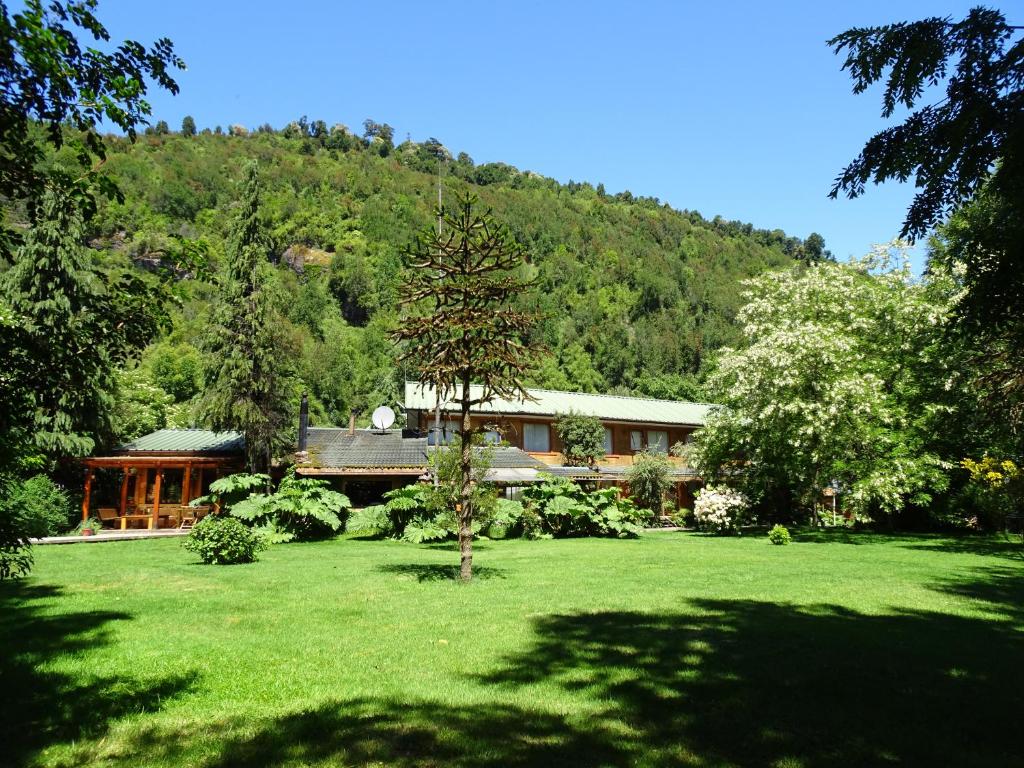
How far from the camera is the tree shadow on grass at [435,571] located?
11484 millimetres

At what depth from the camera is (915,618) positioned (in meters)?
8.07

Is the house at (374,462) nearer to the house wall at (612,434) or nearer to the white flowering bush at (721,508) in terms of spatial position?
the house wall at (612,434)

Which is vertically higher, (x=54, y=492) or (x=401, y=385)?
(x=401, y=385)

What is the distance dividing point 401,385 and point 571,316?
5979cm

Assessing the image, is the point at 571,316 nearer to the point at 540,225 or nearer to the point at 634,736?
the point at 540,225

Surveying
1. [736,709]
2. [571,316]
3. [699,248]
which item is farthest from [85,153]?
[699,248]

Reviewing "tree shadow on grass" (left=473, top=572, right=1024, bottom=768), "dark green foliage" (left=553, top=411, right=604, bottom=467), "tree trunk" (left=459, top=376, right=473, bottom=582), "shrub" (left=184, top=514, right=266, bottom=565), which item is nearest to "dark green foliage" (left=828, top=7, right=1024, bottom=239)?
"tree shadow on grass" (left=473, top=572, right=1024, bottom=768)

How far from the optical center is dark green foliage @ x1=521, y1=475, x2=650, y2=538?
21.4 meters

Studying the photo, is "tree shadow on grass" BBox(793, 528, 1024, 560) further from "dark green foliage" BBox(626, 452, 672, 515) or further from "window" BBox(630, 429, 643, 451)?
"window" BBox(630, 429, 643, 451)

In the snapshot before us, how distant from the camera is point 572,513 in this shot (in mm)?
21266

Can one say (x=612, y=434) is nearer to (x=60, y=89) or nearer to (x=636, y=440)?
(x=636, y=440)

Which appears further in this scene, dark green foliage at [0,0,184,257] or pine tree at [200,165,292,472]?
pine tree at [200,165,292,472]

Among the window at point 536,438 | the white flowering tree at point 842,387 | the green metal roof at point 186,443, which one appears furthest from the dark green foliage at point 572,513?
the green metal roof at point 186,443

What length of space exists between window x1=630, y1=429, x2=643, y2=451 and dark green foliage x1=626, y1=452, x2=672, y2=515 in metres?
8.85
